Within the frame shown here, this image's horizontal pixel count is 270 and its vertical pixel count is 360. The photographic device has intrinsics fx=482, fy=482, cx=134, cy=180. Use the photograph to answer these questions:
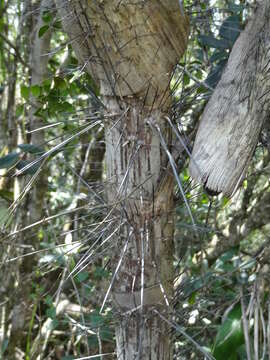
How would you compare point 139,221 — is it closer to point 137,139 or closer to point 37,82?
point 137,139

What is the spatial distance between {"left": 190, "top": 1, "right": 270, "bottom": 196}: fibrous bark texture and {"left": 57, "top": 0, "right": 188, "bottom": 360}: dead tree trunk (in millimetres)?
84

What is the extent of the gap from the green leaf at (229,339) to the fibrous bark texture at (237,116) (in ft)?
1.76

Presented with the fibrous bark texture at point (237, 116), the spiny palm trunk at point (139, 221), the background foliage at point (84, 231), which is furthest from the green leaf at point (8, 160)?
the fibrous bark texture at point (237, 116)

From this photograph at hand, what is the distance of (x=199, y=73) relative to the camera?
1308 mm

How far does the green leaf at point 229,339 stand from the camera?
1.08 metres

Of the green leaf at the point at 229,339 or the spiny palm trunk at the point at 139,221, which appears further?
the green leaf at the point at 229,339

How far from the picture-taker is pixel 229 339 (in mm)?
1091

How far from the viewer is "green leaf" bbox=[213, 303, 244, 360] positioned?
1078 millimetres

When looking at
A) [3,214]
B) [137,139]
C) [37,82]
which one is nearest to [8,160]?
[3,214]

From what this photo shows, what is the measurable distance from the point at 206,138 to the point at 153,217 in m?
0.16

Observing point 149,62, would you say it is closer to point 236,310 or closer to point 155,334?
point 155,334

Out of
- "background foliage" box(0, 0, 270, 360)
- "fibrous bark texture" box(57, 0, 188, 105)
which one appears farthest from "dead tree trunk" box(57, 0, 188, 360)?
"background foliage" box(0, 0, 270, 360)

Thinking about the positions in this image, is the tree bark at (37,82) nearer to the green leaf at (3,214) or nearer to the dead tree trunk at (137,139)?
the green leaf at (3,214)

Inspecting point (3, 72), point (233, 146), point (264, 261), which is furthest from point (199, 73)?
point (3, 72)
